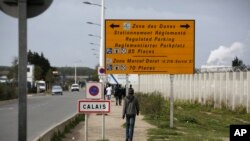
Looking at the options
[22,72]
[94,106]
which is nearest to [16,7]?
[22,72]

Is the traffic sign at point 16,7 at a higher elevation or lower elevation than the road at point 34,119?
higher

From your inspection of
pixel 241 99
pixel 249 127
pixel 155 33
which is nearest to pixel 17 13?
pixel 249 127

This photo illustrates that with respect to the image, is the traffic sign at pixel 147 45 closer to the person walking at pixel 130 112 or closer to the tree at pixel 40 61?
the person walking at pixel 130 112

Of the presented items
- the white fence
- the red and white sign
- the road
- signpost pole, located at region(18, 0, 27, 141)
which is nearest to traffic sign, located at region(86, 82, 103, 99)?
the red and white sign

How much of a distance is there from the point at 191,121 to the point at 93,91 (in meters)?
14.0

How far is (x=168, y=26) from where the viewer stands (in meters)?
24.0

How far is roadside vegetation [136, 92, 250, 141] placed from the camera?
2007 centimetres

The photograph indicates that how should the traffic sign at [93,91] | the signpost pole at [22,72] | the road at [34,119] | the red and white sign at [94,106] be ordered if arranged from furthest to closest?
the road at [34,119], the traffic sign at [93,91], the red and white sign at [94,106], the signpost pole at [22,72]

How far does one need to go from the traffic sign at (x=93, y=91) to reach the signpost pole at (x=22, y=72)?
8.29 metres

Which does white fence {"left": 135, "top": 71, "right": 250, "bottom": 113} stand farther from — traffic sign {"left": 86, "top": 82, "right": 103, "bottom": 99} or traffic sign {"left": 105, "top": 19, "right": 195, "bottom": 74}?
traffic sign {"left": 86, "top": 82, "right": 103, "bottom": 99}

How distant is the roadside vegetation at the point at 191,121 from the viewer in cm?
2007

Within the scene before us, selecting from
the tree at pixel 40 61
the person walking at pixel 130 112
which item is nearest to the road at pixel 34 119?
the person walking at pixel 130 112

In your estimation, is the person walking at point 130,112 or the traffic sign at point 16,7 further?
the person walking at point 130,112

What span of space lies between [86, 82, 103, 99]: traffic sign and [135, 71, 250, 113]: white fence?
24.1 meters
